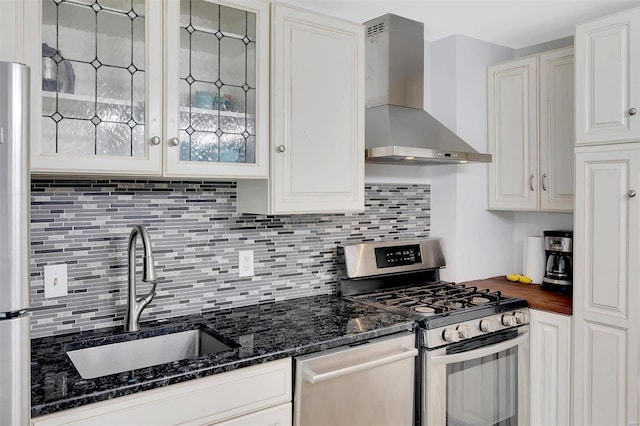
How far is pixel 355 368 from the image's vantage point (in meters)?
1.82

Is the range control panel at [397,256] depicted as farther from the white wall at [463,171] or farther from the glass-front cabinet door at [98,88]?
the glass-front cabinet door at [98,88]

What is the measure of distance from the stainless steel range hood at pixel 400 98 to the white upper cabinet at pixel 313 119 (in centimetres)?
20

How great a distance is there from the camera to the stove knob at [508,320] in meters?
2.35

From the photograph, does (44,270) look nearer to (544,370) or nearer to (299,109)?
(299,109)

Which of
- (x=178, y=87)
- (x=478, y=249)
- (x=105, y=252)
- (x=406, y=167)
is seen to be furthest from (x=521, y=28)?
(x=105, y=252)

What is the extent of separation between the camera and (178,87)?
176cm

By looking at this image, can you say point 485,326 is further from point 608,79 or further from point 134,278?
point 134,278

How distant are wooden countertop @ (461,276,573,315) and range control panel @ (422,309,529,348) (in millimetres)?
96

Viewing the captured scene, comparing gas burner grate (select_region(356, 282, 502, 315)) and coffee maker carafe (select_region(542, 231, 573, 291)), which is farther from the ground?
coffee maker carafe (select_region(542, 231, 573, 291))

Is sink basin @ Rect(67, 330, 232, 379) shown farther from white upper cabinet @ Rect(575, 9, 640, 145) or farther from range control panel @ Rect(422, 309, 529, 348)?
white upper cabinet @ Rect(575, 9, 640, 145)

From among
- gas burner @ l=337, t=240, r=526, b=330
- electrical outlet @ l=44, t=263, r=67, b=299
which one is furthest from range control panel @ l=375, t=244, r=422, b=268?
electrical outlet @ l=44, t=263, r=67, b=299

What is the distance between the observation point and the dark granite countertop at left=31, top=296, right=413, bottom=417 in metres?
1.39

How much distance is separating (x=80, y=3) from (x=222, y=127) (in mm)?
601

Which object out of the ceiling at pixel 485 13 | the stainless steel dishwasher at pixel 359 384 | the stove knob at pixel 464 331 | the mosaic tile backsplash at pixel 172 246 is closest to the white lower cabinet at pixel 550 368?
the stove knob at pixel 464 331
